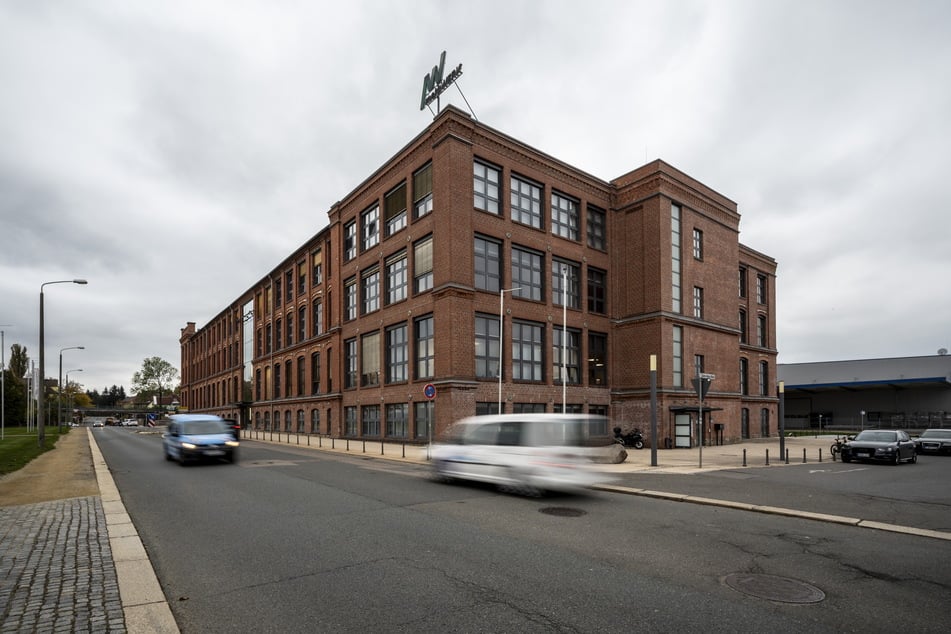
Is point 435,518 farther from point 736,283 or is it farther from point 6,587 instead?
point 736,283

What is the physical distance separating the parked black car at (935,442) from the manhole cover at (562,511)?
26.5 m

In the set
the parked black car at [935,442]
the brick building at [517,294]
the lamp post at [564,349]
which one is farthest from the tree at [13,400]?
the parked black car at [935,442]

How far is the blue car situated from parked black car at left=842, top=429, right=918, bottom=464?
23406mm

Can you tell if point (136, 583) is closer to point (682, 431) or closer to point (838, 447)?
point (838, 447)

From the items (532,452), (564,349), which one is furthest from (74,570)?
(564,349)

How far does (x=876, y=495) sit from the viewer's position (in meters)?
13.6

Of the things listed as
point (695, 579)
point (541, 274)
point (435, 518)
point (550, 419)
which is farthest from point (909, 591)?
point (541, 274)

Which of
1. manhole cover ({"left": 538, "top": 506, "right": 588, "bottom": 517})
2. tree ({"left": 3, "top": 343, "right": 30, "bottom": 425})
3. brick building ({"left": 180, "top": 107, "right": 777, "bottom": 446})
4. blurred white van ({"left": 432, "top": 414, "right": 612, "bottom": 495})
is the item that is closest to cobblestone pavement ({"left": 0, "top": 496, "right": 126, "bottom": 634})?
manhole cover ({"left": 538, "top": 506, "right": 588, "bottom": 517})

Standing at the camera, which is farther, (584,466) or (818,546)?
(584,466)

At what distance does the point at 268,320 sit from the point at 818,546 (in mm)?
57987

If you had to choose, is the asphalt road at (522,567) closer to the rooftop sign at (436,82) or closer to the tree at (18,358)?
the rooftop sign at (436,82)

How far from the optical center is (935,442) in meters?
28.8

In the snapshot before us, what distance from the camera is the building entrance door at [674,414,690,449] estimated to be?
34094 mm

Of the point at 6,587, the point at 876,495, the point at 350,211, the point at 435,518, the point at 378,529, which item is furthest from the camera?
the point at 350,211
